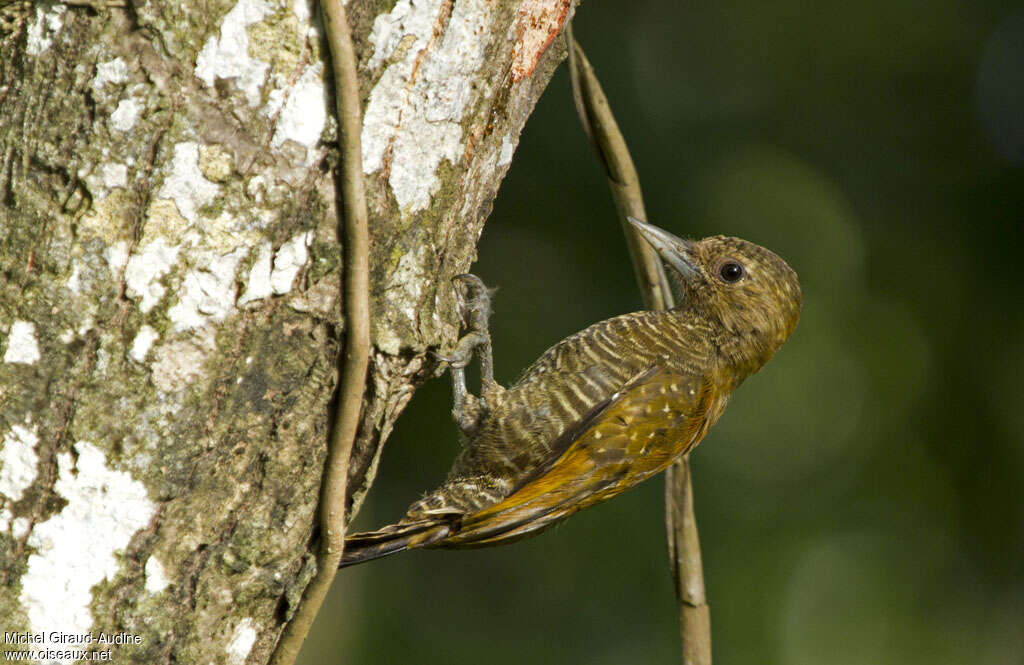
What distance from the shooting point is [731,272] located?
3.20m

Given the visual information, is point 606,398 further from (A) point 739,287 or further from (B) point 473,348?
(A) point 739,287

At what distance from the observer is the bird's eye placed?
3.19 m

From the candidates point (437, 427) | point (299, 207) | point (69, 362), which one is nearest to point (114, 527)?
point (69, 362)

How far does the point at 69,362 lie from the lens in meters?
1.46

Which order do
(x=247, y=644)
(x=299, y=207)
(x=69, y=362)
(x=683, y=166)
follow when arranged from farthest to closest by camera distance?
(x=683, y=166) → (x=247, y=644) → (x=299, y=207) → (x=69, y=362)

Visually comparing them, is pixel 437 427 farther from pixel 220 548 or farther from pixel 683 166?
pixel 220 548

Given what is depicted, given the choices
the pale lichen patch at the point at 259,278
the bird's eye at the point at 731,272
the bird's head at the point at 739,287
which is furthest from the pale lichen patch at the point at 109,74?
the bird's eye at the point at 731,272

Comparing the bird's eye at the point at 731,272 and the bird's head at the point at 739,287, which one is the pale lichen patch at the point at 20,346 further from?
the bird's eye at the point at 731,272

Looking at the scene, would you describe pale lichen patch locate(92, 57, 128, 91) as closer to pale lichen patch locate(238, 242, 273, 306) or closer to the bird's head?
pale lichen patch locate(238, 242, 273, 306)

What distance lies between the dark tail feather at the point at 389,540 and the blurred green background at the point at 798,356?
8.40 ft

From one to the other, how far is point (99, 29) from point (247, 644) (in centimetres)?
101

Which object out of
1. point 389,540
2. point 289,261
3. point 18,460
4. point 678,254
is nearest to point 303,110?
point 289,261

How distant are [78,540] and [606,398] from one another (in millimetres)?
1712

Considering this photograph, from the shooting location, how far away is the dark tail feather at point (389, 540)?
2.15 metres
